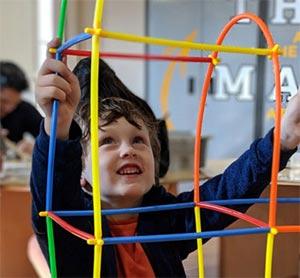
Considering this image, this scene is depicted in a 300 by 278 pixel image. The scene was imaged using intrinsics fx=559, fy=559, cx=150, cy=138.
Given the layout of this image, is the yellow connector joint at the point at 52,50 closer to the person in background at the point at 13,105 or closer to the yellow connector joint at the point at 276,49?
the yellow connector joint at the point at 276,49

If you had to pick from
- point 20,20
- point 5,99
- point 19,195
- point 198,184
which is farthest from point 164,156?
point 20,20

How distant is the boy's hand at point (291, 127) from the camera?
393mm

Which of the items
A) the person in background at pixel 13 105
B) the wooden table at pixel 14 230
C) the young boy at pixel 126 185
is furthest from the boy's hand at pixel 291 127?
the person in background at pixel 13 105

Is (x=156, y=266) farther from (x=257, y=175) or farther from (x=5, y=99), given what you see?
(x=5, y=99)

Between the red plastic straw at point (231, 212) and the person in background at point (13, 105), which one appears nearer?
the red plastic straw at point (231, 212)

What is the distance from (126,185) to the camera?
1.51ft

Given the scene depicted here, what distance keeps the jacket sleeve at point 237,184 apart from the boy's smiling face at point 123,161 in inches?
1.7

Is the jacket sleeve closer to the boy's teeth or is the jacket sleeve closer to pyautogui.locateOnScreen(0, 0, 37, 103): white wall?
the boy's teeth

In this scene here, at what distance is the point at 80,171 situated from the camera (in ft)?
1.46

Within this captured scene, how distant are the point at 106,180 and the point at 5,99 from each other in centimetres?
133

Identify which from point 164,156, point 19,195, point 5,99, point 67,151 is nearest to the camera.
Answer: point 67,151

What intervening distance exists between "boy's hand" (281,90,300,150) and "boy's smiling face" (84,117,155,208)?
0.40ft

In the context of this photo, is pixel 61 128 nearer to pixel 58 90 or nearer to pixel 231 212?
pixel 58 90

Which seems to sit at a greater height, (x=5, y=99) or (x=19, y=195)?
(x=5, y=99)
